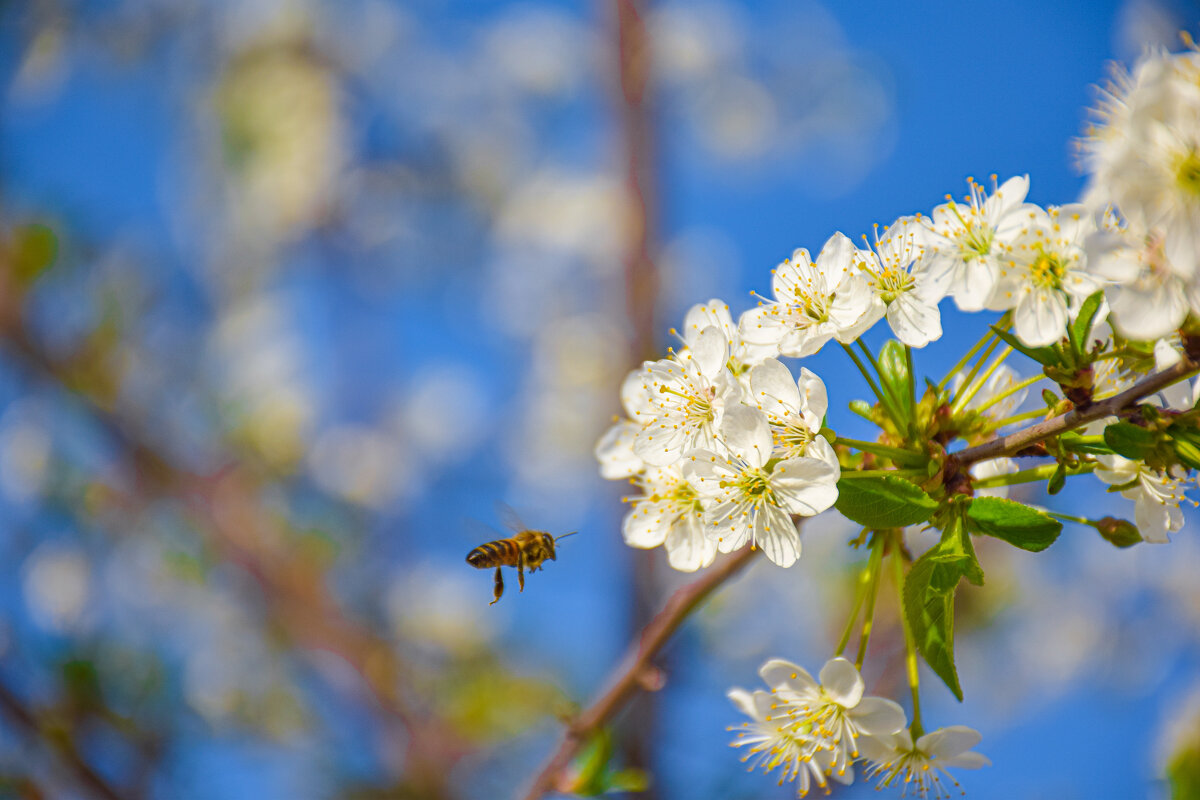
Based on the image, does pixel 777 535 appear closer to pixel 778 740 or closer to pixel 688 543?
A: pixel 688 543

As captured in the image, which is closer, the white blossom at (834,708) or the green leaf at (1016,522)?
the green leaf at (1016,522)

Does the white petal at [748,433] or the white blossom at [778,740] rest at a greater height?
the white petal at [748,433]

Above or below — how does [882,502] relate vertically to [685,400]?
below

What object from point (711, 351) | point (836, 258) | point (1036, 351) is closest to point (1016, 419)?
point (1036, 351)

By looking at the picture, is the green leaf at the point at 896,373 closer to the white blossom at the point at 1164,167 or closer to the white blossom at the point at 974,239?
the white blossom at the point at 974,239

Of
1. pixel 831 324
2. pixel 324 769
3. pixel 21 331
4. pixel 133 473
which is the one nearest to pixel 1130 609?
pixel 324 769

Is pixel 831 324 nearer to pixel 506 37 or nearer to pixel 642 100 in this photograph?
pixel 642 100

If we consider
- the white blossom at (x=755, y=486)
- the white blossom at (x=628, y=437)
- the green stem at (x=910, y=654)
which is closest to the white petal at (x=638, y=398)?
the white blossom at (x=628, y=437)
